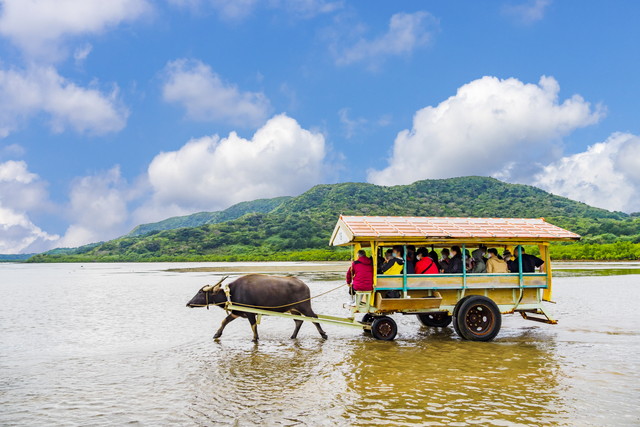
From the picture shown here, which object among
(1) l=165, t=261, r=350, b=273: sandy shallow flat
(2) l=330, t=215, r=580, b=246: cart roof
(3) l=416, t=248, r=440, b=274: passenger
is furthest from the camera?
(1) l=165, t=261, r=350, b=273: sandy shallow flat

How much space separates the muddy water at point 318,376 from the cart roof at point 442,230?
246cm

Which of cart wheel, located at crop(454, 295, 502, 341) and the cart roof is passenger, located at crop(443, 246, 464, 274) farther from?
cart wheel, located at crop(454, 295, 502, 341)

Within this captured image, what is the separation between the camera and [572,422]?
6043 mm

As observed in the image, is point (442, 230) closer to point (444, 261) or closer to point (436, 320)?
point (444, 261)

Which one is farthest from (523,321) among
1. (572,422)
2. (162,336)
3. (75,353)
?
(75,353)

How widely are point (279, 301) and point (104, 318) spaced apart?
349 inches

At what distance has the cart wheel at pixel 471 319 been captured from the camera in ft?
36.9

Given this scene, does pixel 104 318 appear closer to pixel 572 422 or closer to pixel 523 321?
pixel 523 321

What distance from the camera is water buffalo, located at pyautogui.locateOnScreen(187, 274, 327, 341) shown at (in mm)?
11727

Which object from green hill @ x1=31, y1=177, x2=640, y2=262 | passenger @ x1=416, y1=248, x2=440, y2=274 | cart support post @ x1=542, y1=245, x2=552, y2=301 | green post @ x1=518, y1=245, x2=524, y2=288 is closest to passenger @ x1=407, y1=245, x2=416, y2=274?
passenger @ x1=416, y1=248, x2=440, y2=274

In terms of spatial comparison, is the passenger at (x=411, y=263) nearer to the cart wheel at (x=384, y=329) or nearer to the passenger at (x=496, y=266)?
the cart wheel at (x=384, y=329)

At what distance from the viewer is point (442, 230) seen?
11.5 metres

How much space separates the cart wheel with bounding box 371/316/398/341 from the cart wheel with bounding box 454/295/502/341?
59.7 inches

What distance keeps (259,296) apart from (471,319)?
5219 millimetres
